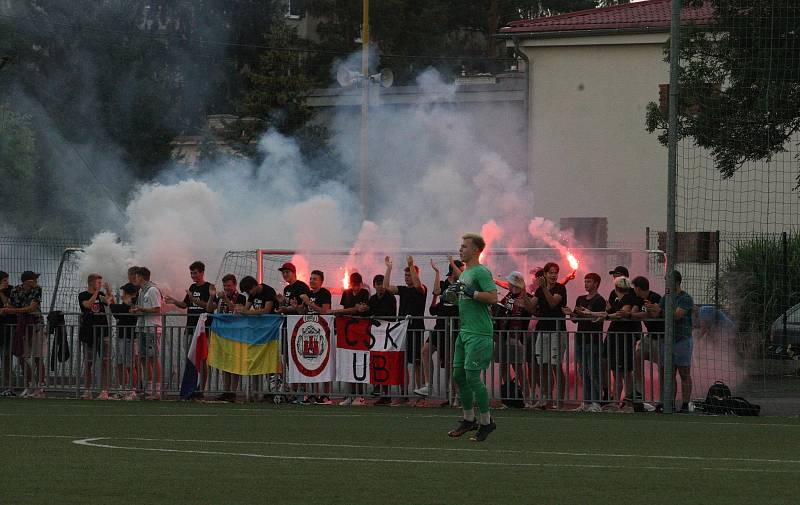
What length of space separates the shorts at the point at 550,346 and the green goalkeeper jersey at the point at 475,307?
18.2 ft

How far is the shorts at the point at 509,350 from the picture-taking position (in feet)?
60.7

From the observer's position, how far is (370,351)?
19266mm

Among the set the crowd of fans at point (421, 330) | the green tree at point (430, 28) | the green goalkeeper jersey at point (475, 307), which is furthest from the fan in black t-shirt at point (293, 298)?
the green tree at point (430, 28)

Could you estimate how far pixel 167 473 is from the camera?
9672 mm

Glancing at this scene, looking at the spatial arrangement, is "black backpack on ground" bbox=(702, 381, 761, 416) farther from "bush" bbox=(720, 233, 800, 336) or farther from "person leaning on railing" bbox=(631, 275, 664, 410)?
"bush" bbox=(720, 233, 800, 336)

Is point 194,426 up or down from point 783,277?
down

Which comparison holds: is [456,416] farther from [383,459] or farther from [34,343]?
[34,343]

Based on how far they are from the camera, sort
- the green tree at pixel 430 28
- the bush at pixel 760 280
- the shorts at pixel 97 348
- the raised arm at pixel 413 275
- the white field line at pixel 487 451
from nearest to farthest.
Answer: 1. the white field line at pixel 487 451
2. the raised arm at pixel 413 275
3. the shorts at pixel 97 348
4. the bush at pixel 760 280
5. the green tree at pixel 430 28

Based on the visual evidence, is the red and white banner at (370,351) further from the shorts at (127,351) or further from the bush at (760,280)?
the bush at (760,280)

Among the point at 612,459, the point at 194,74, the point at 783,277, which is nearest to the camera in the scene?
the point at 612,459

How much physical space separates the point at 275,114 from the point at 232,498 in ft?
132

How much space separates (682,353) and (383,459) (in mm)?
8201

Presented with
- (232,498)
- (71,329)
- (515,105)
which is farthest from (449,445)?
(515,105)

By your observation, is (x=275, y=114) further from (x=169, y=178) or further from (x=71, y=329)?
(x=71, y=329)
